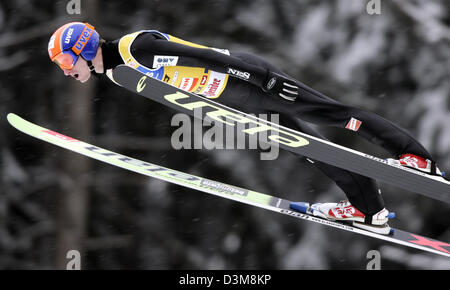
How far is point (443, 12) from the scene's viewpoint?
4.77 meters

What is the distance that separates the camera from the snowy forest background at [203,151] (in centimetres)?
478

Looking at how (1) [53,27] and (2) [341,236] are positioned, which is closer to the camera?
(1) [53,27]

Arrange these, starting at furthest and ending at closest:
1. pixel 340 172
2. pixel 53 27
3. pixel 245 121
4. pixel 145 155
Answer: pixel 145 155
pixel 53 27
pixel 340 172
pixel 245 121

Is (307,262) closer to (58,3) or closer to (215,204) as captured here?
(215,204)

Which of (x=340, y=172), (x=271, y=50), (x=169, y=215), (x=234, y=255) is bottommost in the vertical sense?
(x=340, y=172)

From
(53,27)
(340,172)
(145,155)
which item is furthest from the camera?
(145,155)

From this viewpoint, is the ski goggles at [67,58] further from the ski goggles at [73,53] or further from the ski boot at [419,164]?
the ski boot at [419,164]

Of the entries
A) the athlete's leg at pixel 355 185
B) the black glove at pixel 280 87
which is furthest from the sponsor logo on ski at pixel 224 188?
the black glove at pixel 280 87

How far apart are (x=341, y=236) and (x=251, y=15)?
100 inches

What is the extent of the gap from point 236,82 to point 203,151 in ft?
8.08

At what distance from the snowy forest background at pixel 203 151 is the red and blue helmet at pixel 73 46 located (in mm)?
2000

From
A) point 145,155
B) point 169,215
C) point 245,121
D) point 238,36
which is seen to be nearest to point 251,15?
point 238,36

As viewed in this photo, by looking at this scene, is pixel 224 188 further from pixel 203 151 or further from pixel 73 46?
pixel 203 151

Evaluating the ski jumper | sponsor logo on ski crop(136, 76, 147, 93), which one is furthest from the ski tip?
sponsor logo on ski crop(136, 76, 147, 93)
